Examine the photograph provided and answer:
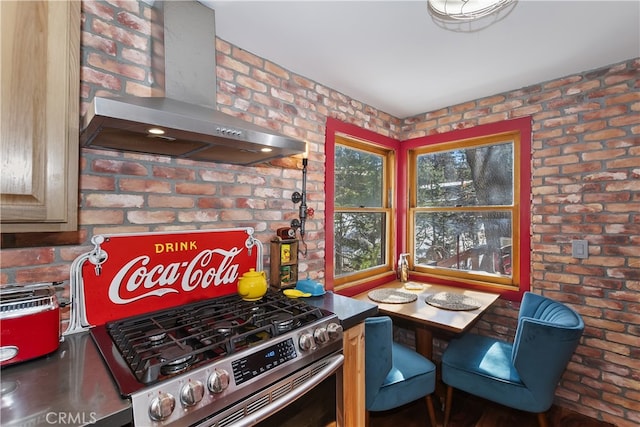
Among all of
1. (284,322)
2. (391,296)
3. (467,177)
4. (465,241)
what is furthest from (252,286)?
(467,177)

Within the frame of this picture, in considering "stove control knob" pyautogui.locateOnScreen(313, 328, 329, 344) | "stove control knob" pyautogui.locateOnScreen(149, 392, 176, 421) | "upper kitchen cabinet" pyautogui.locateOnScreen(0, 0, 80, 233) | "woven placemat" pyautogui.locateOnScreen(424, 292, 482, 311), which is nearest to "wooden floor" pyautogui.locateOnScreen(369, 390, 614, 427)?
"woven placemat" pyautogui.locateOnScreen(424, 292, 482, 311)

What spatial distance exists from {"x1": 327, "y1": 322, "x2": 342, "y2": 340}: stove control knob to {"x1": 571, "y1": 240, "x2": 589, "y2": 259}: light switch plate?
6.27 ft

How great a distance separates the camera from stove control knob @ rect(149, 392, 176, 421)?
2.62ft

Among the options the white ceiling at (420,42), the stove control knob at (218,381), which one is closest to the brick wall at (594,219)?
the white ceiling at (420,42)

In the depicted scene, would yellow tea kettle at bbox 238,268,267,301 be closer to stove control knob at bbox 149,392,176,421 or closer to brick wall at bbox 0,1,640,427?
brick wall at bbox 0,1,640,427

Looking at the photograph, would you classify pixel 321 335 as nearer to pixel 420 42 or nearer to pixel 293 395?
pixel 293 395

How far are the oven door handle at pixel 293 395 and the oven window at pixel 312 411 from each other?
0.03 metres

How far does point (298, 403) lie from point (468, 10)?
6.09ft

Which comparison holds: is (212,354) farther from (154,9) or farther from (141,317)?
(154,9)

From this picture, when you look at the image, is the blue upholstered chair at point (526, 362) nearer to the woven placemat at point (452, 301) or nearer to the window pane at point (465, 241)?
the woven placemat at point (452, 301)

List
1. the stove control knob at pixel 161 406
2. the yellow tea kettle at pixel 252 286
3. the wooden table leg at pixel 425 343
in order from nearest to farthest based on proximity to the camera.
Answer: the stove control knob at pixel 161 406, the yellow tea kettle at pixel 252 286, the wooden table leg at pixel 425 343

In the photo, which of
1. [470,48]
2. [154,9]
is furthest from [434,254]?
[154,9]

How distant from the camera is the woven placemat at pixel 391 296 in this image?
2.26 meters

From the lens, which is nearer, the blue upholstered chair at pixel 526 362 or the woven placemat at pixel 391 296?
the blue upholstered chair at pixel 526 362
